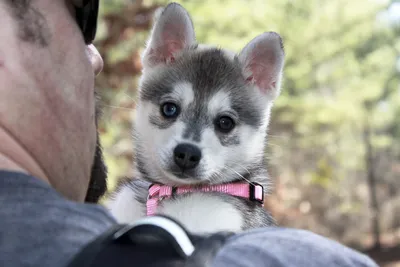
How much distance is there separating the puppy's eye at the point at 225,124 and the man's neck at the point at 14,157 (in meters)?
1.68

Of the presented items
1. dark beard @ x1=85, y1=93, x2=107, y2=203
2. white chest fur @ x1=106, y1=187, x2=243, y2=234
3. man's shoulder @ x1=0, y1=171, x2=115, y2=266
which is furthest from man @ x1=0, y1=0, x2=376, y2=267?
white chest fur @ x1=106, y1=187, x2=243, y2=234

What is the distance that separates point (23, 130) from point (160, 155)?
55.3 inches

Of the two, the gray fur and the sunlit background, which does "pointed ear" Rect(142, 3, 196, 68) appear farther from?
the sunlit background

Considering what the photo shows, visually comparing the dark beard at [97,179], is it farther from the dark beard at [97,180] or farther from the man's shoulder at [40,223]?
the man's shoulder at [40,223]

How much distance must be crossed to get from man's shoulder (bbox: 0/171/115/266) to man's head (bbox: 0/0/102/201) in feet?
0.45

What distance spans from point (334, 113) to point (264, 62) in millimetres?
10861

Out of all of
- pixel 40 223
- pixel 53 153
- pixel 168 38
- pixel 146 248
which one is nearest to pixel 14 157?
pixel 53 153

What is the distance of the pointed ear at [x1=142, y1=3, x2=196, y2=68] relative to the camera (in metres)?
3.29

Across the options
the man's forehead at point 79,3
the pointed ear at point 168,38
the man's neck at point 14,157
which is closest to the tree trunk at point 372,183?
the pointed ear at point 168,38

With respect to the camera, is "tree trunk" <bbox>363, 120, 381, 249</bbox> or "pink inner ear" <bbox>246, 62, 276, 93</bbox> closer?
"pink inner ear" <bbox>246, 62, 276, 93</bbox>

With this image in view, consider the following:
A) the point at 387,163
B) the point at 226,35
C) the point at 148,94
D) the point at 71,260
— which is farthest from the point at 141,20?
the point at 387,163

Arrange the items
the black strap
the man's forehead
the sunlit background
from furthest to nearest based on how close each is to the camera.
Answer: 1. the sunlit background
2. the man's forehead
3. the black strap

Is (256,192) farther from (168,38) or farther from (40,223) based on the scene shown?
(40,223)

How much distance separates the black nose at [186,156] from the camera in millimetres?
2879
